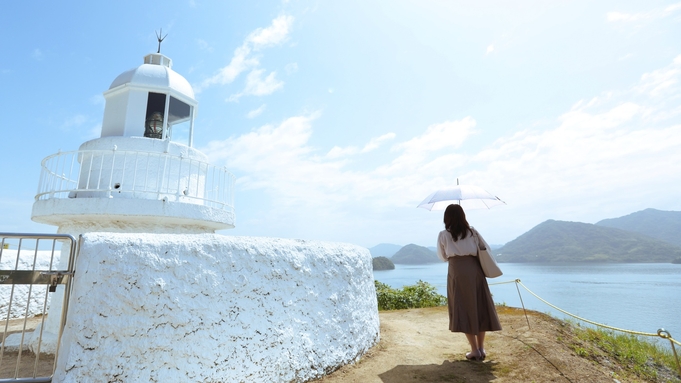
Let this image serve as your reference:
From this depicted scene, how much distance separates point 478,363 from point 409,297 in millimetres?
5940

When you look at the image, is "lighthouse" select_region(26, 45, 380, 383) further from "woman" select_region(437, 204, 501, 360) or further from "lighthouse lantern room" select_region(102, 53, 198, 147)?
"lighthouse lantern room" select_region(102, 53, 198, 147)

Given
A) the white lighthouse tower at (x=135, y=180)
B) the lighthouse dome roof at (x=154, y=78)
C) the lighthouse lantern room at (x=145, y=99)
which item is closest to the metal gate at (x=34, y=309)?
the white lighthouse tower at (x=135, y=180)

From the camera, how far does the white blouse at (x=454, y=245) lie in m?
4.55

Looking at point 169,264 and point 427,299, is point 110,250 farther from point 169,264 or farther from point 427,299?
point 427,299

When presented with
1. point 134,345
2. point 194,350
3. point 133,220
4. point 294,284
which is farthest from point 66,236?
point 133,220

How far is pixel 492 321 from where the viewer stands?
455cm

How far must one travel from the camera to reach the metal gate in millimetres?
3033

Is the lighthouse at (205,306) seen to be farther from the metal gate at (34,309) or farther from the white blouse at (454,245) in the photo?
the white blouse at (454,245)

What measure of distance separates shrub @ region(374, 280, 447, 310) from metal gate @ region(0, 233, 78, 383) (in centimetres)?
769

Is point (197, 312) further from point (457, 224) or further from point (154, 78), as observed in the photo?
point (154, 78)

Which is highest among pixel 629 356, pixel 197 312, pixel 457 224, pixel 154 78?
pixel 154 78

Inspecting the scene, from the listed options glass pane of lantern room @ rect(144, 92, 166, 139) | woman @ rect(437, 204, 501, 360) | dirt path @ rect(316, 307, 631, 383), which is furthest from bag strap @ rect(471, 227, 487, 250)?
glass pane of lantern room @ rect(144, 92, 166, 139)

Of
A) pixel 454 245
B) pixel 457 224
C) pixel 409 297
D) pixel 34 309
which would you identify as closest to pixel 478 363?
pixel 454 245

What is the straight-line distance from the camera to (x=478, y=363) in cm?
468
